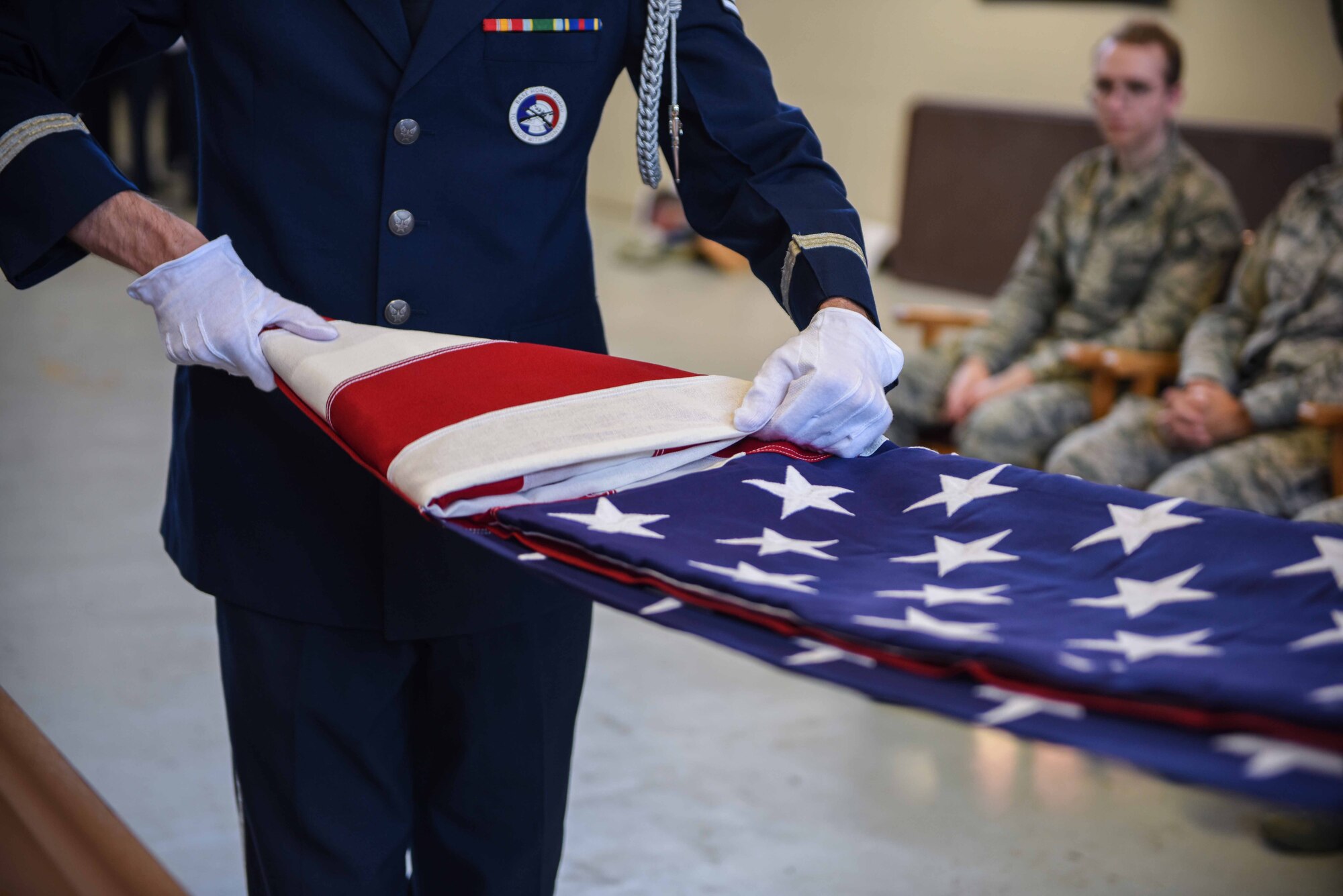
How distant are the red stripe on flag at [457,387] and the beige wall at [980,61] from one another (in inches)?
222

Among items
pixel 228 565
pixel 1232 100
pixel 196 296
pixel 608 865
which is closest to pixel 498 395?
pixel 196 296

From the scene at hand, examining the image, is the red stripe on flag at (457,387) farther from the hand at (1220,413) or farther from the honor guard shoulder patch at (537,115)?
the hand at (1220,413)

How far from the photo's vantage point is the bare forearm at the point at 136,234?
1.12 m

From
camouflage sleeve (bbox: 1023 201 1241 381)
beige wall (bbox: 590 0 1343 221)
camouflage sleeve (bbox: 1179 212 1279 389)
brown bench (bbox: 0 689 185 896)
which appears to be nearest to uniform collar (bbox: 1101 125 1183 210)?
camouflage sleeve (bbox: 1023 201 1241 381)

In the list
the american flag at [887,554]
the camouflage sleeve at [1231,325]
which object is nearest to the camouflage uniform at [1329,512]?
the camouflage sleeve at [1231,325]

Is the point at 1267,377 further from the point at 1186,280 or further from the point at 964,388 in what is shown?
the point at 964,388

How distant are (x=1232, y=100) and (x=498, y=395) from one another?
605cm

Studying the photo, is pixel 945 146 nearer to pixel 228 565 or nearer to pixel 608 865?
pixel 608 865

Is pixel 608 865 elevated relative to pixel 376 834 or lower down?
lower down

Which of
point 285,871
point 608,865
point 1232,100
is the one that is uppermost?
point 1232,100

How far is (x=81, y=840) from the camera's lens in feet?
2.95

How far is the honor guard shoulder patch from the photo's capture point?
1.20m

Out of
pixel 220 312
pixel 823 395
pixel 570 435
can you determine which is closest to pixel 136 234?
pixel 220 312

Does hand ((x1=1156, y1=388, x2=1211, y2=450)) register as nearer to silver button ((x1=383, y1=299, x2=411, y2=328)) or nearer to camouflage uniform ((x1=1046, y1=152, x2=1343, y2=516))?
camouflage uniform ((x1=1046, y1=152, x2=1343, y2=516))
